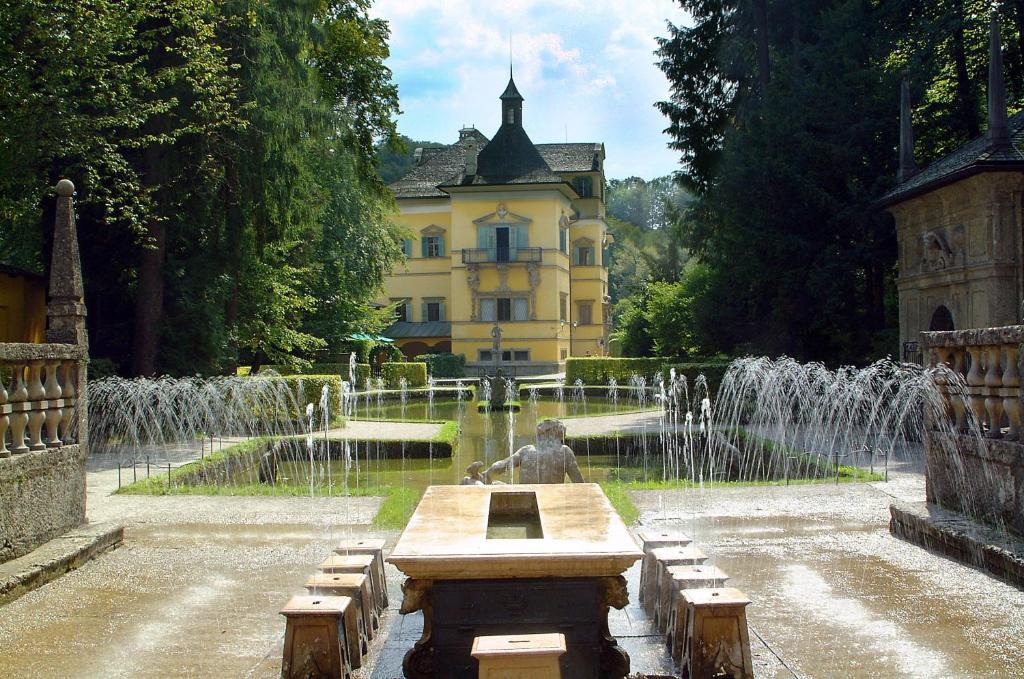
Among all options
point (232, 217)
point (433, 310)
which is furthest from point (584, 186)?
point (232, 217)

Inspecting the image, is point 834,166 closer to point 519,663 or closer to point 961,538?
point 961,538

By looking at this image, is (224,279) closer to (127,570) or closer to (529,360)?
(127,570)

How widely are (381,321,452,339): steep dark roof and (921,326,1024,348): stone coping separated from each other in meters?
46.7

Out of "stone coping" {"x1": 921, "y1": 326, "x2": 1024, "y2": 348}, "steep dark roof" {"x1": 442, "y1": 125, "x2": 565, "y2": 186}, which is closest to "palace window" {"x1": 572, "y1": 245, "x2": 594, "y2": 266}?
"steep dark roof" {"x1": 442, "y1": 125, "x2": 565, "y2": 186}

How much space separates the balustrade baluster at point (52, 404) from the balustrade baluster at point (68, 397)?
0.16 metres

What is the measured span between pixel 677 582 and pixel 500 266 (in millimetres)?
47739

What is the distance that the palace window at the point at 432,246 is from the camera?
56750mm

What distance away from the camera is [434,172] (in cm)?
5900

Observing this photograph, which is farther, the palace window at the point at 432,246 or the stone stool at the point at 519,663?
the palace window at the point at 432,246

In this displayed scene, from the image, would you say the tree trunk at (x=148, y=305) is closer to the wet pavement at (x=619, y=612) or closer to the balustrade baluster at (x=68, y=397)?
the wet pavement at (x=619, y=612)

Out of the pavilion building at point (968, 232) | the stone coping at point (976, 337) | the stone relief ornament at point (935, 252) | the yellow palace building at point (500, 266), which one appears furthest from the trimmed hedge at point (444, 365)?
the stone coping at point (976, 337)

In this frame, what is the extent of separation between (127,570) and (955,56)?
2499 centimetres

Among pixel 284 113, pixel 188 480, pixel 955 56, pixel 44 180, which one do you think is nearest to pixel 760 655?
pixel 188 480

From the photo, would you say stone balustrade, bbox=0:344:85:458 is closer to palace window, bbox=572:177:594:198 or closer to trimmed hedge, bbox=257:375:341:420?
trimmed hedge, bbox=257:375:341:420
